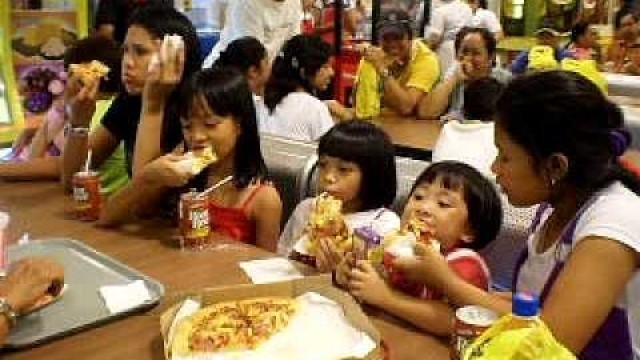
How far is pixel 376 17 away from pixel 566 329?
6027mm

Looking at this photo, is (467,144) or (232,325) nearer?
(232,325)

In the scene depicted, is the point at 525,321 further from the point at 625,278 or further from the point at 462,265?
the point at 462,265

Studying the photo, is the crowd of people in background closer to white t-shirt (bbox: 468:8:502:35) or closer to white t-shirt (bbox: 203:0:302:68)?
white t-shirt (bbox: 203:0:302:68)

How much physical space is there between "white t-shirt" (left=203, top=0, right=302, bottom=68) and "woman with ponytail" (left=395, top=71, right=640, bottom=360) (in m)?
3.87

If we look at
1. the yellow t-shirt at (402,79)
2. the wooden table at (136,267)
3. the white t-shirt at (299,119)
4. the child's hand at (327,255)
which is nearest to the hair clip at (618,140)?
the wooden table at (136,267)

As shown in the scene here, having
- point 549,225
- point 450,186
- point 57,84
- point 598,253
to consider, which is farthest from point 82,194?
point 57,84

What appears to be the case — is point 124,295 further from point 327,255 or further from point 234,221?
point 234,221

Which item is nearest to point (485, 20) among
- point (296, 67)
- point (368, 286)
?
point (296, 67)

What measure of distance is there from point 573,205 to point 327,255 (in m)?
0.54

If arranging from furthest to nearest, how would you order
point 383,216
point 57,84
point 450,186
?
point 57,84 → point 383,216 → point 450,186

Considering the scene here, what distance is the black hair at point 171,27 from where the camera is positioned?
2434mm

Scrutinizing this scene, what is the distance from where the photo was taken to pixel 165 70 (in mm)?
2148

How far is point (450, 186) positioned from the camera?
1.88m

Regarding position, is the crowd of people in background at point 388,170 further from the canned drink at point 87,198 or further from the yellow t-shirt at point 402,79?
the yellow t-shirt at point 402,79
